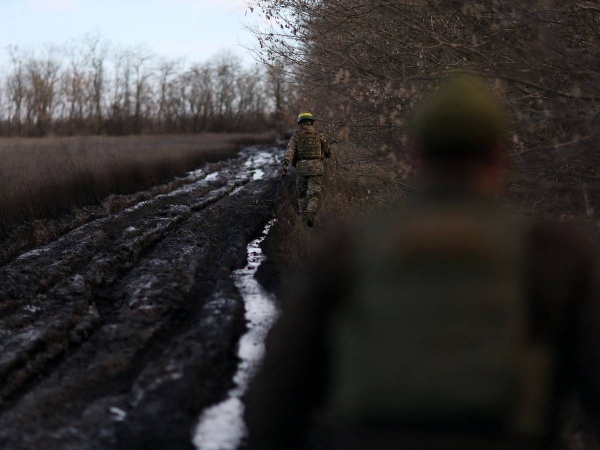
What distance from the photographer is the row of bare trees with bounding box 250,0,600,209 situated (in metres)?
4.98

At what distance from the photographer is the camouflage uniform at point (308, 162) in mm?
10023

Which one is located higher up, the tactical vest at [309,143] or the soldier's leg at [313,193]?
the tactical vest at [309,143]

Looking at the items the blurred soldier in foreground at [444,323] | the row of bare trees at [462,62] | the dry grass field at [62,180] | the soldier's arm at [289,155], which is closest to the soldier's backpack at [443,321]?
Result: the blurred soldier in foreground at [444,323]

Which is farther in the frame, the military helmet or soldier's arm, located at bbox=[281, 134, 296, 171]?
soldier's arm, located at bbox=[281, 134, 296, 171]

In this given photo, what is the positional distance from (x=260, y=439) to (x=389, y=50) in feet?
21.5

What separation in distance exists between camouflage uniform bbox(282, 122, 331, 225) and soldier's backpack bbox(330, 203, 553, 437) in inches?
339

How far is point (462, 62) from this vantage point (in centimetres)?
651

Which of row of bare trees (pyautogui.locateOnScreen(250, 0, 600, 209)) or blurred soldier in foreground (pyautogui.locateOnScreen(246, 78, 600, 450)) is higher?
row of bare trees (pyautogui.locateOnScreen(250, 0, 600, 209))

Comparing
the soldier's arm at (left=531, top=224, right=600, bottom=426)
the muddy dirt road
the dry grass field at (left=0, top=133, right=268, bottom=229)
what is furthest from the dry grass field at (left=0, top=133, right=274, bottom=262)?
the soldier's arm at (left=531, top=224, right=600, bottom=426)

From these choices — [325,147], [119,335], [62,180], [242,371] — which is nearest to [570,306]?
[242,371]

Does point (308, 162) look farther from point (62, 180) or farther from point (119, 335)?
point (62, 180)

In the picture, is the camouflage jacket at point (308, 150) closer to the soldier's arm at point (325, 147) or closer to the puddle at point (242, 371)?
the soldier's arm at point (325, 147)

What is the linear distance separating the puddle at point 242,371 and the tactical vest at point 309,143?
9.56 ft

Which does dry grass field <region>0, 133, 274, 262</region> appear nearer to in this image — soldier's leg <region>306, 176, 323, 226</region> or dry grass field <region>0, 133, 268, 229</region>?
dry grass field <region>0, 133, 268, 229</region>
